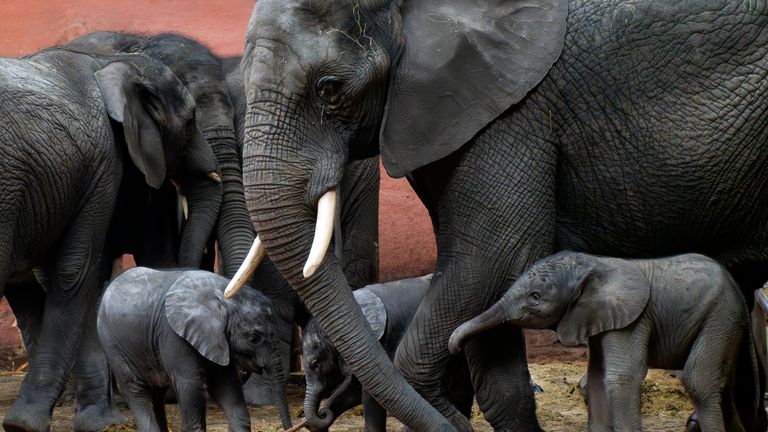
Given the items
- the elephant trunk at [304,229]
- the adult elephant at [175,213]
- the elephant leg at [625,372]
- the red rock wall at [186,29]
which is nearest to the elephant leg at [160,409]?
the adult elephant at [175,213]

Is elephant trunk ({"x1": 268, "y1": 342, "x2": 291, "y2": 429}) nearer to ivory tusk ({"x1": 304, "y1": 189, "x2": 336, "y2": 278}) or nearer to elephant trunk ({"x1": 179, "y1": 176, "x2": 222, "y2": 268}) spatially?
ivory tusk ({"x1": 304, "y1": 189, "x2": 336, "y2": 278})

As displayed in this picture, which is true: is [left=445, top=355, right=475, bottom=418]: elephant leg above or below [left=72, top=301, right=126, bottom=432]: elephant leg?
above

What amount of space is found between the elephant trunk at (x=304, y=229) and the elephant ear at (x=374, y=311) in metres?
0.78

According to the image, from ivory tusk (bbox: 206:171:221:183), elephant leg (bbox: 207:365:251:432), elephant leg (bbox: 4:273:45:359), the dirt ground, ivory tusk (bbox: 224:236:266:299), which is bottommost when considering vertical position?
the dirt ground

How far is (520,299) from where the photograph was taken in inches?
229

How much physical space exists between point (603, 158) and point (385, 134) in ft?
2.79

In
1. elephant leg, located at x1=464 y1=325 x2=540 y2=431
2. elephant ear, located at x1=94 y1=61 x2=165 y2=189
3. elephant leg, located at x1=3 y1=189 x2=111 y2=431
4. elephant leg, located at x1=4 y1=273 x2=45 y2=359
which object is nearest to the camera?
elephant leg, located at x1=464 y1=325 x2=540 y2=431

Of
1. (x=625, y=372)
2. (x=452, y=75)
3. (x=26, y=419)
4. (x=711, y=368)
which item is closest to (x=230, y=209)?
(x=26, y=419)

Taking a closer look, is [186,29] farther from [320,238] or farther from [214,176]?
[320,238]

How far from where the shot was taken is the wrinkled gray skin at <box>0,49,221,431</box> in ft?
23.4

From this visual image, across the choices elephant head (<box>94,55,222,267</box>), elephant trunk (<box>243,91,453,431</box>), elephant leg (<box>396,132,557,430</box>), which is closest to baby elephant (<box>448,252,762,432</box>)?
elephant leg (<box>396,132,557,430</box>)

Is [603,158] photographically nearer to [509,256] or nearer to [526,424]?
[509,256]

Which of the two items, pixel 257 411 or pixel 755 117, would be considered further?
pixel 257 411

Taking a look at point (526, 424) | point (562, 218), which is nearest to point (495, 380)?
point (526, 424)
